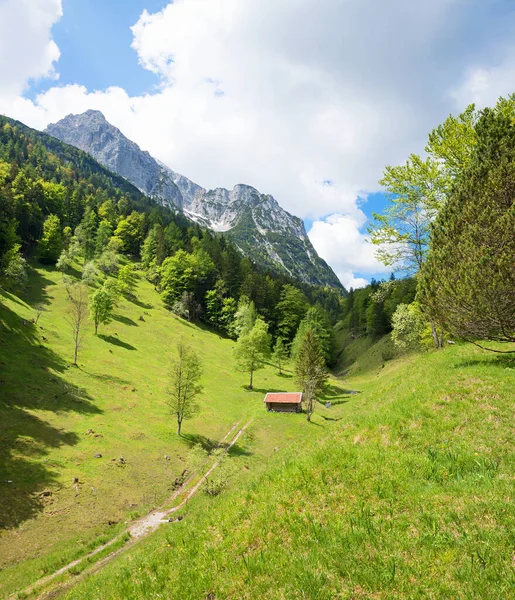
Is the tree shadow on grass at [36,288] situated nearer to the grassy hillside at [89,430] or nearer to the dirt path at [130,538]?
the grassy hillside at [89,430]

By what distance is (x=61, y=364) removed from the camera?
5100 centimetres

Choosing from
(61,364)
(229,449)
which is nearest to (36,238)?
(61,364)

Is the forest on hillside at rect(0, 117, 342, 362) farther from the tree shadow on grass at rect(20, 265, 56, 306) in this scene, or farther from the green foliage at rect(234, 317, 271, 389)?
the green foliage at rect(234, 317, 271, 389)

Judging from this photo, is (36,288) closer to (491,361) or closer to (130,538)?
(130,538)

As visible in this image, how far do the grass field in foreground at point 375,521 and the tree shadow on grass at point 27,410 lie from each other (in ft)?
71.0

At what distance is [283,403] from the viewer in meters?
58.3

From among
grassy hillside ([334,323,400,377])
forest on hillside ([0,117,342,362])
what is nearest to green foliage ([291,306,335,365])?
forest on hillside ([0,117,342,362])

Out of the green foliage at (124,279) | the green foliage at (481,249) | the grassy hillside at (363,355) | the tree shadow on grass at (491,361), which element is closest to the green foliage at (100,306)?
the green foliage at (124,279)

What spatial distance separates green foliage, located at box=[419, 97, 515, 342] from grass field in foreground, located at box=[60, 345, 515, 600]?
2.84 metres

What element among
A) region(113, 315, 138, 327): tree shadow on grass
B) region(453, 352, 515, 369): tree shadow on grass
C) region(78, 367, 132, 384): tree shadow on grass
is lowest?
region(78, 367, 132, 384): tree shadow on grass

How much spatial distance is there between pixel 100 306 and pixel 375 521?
236 ft

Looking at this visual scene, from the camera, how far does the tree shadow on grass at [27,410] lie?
26438mm

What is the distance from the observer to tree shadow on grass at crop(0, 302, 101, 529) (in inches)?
1041

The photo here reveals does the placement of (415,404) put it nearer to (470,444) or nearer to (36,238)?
(470,444)
